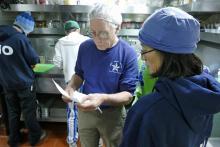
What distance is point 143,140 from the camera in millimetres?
682

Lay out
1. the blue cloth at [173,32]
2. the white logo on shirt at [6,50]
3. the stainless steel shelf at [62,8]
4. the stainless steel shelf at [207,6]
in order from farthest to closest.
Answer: the stainless steel shelf at [62,8] → the white logo on shirt at [6,50] → the stainless steel shelf at [207,6] → the blue cloth at [173,32]

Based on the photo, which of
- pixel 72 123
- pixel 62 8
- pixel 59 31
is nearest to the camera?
pixel 72 123

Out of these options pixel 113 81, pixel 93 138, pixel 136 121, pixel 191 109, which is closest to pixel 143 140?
pixel 136 121

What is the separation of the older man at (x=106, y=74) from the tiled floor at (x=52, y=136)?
138 centimetres

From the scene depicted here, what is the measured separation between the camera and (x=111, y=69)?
1250 millimetres

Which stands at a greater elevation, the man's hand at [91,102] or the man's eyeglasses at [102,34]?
the man's eyeglasses at [102,34]

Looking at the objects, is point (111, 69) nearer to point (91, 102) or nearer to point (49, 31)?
point (91, 102)

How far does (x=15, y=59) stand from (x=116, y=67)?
Answer: 133 cm

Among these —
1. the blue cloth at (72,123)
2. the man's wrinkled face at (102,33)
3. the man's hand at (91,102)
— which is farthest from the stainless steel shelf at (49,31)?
the man's hand at (91,102)

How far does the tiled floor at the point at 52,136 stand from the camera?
2598mm

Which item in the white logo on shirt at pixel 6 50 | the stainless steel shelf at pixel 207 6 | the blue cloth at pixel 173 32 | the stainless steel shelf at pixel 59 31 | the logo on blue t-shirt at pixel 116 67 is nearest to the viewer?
the blue cloth at pixel 173 32

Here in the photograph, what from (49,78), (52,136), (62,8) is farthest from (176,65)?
(62,8)

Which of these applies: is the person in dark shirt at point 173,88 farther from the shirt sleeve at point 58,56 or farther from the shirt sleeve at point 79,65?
the shirt sleeve at point 58,56

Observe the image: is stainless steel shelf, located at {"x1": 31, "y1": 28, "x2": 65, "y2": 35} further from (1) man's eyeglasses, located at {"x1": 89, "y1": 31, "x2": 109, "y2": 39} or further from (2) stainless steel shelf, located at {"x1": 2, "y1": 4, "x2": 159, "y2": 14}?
(1) man's eyeglasses, located at {"x1": 89, "y1": 31, "x2": 109, "y2": 39}
